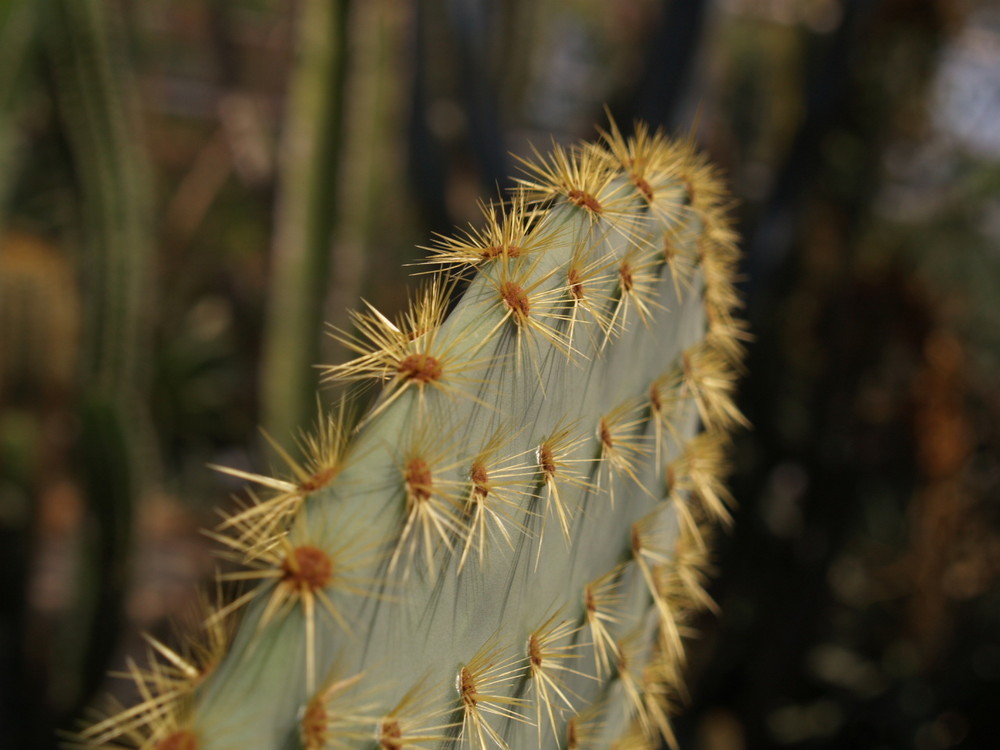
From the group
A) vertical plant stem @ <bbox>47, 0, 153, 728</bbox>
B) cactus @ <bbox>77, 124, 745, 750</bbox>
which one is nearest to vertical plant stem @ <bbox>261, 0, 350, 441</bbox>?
vertical plant stem @ <bbox>47, 0, 153, 728</bbox>

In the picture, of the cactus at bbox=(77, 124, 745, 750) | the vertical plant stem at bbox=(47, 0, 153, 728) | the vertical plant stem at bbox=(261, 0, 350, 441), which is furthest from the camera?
the vertical plant stem at bbox=(261, 0, 350, 441)

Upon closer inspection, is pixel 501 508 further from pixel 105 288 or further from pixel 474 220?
pixel 474 220

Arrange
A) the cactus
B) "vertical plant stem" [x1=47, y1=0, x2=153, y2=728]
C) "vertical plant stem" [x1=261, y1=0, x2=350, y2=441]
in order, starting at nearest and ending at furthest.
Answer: the cactus < "vertical plant stem" [x1=47, y1=0, x2=153, y2=728] < "vertical plant stem" [x1=261, y1=0, x2=350, y2=441]

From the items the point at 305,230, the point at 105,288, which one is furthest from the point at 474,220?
the point at 105,288

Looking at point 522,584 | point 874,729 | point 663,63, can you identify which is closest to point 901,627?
point 874,729

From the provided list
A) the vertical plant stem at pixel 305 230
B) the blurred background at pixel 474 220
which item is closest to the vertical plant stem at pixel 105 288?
the blurred background at pixel 474 220

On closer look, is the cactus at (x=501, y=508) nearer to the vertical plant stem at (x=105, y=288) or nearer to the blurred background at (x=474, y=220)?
the blurred background at (x=474, y=220)

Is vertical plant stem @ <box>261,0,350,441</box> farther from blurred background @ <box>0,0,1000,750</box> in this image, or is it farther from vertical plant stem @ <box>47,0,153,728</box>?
vertical plant stem @ <box>47,0,153,728</box>
